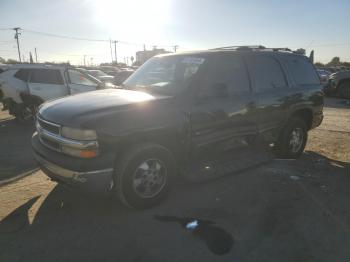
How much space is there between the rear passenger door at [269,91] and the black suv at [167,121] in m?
0.02

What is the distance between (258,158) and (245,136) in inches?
21.6

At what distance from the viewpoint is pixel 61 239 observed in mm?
3635

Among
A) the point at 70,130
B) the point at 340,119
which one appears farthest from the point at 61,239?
the point at 340,119

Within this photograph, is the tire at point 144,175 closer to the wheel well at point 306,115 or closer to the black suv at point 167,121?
the black suv at point 167,121

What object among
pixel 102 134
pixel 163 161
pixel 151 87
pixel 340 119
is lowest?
pixel 340 119

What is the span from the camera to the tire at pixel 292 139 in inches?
247

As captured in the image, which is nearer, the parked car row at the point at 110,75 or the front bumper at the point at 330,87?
the parked car row at the point at 110,75

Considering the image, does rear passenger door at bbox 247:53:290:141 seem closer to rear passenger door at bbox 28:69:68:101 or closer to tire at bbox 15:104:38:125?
rear passenger door at bbox 28:69:68:101

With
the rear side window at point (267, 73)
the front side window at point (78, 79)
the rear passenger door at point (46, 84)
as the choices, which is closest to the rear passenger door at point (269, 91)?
the rear side window at point (267, 73)

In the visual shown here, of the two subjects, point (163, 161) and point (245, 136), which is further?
point (245, 136)

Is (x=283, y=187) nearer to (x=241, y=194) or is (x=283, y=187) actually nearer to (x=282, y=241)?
(x=241, y=194)

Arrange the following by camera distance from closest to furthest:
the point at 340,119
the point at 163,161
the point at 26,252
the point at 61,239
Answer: the point at 26,252
the point at 61,239
the point at 163,161
the point at 340,119

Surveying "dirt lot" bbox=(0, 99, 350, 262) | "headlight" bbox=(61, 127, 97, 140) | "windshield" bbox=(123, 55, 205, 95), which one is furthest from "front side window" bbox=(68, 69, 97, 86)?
"headlight" bbox=(61, 127, 97, 140)

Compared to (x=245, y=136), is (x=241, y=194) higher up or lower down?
lower down
